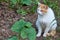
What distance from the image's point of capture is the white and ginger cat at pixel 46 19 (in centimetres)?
424

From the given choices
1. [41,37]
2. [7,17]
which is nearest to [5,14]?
[7,17]

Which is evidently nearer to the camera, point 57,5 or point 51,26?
point 51,26

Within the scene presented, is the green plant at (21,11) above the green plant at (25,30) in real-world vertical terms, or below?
below

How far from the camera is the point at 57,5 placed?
207 inches

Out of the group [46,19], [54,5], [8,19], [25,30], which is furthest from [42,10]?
[25,30]

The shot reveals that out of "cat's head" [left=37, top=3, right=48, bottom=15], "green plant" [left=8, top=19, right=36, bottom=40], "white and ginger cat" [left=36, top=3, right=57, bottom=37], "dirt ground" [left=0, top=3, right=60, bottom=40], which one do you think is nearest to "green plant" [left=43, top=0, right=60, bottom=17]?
"dirt ground" [left=0, top=3, right=60, bottom=40]

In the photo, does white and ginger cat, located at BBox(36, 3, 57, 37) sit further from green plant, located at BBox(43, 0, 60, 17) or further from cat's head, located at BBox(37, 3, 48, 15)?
green plant, located at BBox(43, 0, 60, 17)

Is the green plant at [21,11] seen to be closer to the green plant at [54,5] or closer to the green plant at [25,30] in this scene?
the green plant at [54,5]

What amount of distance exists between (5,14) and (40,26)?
0.81 meters

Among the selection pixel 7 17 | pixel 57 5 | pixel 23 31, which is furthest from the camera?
pixel 57 5

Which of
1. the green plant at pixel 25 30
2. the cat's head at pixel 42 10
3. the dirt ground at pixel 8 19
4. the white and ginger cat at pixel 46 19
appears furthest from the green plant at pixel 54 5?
the green plant at pixel 25 30

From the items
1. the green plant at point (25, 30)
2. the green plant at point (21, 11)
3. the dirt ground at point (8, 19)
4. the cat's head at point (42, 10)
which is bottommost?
the dirt ground at point (8, 19)

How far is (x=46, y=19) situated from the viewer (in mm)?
4348

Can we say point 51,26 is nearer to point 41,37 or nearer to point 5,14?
point 41,37
